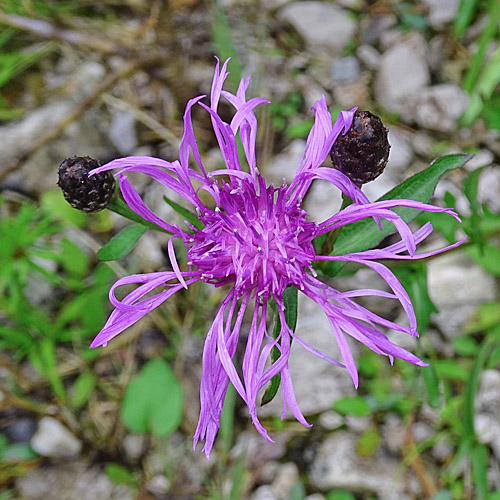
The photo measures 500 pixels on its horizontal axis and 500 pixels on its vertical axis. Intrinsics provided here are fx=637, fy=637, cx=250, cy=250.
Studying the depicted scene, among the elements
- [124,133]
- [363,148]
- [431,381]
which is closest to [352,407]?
[431,381]

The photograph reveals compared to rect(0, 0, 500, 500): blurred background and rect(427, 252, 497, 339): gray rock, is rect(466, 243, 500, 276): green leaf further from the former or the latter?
rect(427, 252, 497, 339): gray rock

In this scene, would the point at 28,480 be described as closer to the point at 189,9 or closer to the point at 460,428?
the point at 460,428

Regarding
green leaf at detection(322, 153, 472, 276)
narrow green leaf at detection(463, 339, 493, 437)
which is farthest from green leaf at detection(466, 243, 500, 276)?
green leaf at detection(322, 153, 472, 276)

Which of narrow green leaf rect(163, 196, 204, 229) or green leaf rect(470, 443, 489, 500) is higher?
narrow green leaf rect(163, 196, 204, 229)

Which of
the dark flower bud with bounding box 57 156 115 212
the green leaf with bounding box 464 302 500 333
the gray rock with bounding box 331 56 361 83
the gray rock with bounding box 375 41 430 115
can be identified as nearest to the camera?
the dark flower bud with bounding box 57 156 115 212

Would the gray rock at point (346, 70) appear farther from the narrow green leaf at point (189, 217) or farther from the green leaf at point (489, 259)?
the narrow green leaf at point (189, 217)

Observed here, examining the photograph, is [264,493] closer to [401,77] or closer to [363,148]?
[363,148]
